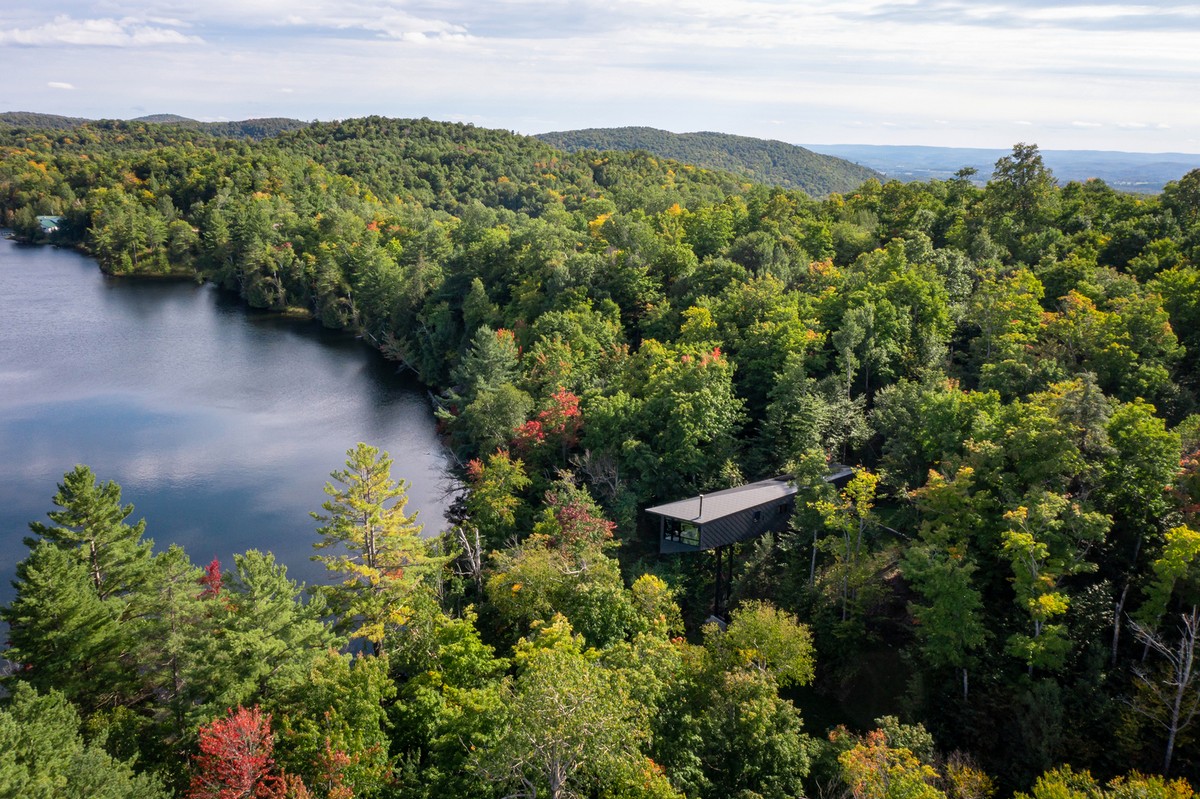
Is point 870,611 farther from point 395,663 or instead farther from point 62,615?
point 62,615

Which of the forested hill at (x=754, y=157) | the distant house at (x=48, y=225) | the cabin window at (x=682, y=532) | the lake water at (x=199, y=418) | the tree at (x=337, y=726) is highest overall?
the forested hill at (x=754, y=157)

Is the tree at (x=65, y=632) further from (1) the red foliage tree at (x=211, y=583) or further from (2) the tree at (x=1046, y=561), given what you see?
(2) the tree at (x=1046, y=561)

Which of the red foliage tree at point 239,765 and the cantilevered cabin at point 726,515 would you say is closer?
the red foliage tree at point 239,765

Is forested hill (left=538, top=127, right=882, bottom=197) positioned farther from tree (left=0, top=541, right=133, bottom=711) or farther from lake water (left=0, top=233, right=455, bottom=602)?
tree (left=0, top=541, right=133, bottom=711)

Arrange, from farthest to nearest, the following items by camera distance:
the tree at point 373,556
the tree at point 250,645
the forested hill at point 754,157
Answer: the forested hill at point 754,157 < the tree at point 373,556 < the tree at point 250,645

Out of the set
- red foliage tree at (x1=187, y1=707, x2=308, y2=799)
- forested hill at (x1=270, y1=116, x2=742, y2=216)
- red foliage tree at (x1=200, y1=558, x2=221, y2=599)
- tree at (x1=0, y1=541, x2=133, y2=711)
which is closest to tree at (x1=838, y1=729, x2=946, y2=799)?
red foliage tree at (x1=187, y1=707, x2=308, y2=799)

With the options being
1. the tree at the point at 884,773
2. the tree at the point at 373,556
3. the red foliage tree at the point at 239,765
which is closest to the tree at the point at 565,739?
the tree at the point at 884,773
